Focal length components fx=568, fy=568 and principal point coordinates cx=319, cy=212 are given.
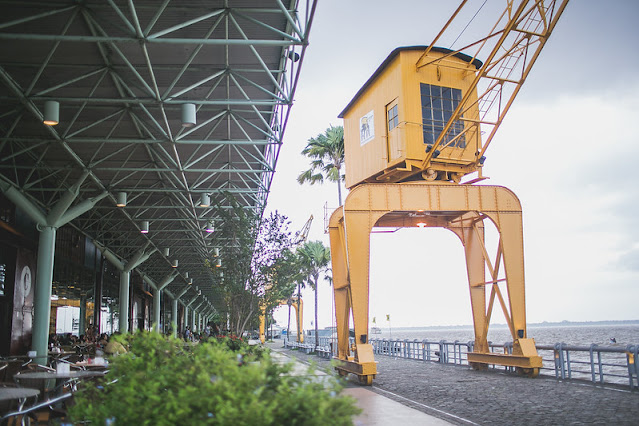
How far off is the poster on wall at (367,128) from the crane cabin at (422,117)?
0.04m

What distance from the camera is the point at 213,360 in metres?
4.41

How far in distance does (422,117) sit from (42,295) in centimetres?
1523

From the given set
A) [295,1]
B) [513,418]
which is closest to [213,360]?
[513,418]

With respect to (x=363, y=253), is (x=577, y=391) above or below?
below

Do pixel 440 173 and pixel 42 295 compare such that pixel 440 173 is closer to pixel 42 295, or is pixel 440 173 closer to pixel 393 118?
pixel 393 118

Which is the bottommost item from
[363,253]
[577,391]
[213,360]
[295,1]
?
[577,391]

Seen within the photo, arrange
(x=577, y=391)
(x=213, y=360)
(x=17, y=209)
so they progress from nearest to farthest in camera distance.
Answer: (x=213, y=360)
(x=577, y=391)
(x=17, y=209)

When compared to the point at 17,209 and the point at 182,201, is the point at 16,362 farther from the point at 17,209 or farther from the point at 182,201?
the point at 182,201

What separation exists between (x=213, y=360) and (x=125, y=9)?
34.4ft

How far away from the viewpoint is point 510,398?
1369 centimetres

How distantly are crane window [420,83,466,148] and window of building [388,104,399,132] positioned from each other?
101 cm

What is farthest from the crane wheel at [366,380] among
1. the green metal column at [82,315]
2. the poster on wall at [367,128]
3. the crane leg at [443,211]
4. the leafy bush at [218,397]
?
the green metal column at [82,315]

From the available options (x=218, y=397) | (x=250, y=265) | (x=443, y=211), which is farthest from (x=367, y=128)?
(x=218, y=397)

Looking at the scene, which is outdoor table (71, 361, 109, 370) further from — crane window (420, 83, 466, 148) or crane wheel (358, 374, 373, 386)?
crane window (420, 83, 466, 148)
